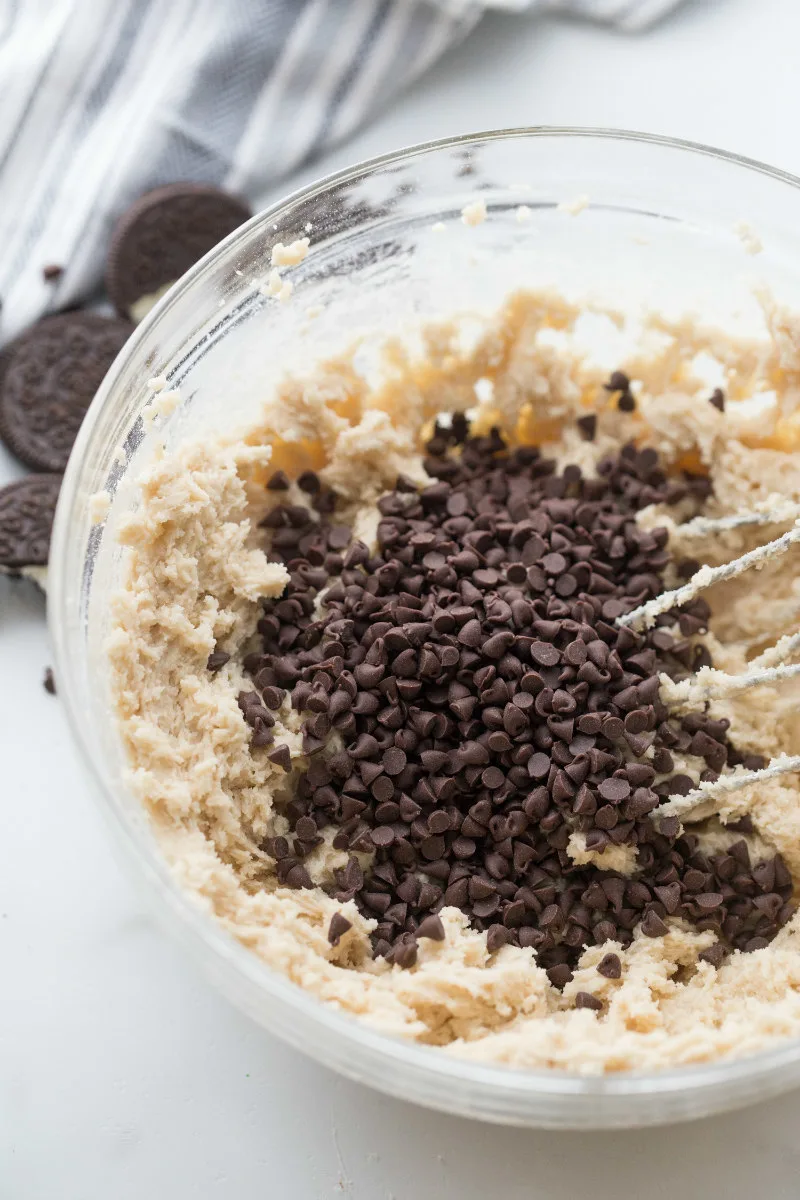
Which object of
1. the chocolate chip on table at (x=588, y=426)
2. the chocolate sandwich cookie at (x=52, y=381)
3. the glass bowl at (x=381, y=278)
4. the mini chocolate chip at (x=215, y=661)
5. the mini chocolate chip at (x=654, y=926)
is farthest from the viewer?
the chocolate sandwich cookie at (x=52, y=381)

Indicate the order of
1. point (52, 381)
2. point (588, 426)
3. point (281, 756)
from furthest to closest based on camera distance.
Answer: point (52, 381) < point (588, 426) < point (281, 756)

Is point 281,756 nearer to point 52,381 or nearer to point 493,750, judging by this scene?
point 493,750

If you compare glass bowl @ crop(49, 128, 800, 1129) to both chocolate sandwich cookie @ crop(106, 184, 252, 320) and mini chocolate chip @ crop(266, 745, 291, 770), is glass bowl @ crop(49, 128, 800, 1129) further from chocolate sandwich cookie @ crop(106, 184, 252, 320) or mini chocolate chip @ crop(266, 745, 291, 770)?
chocolate sandwich cookie @ crop(106, 184, 252, 320)

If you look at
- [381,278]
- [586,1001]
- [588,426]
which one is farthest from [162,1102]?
[381,278]

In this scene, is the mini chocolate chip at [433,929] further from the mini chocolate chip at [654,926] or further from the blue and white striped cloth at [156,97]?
the blue and white striped cloth at [156,97]

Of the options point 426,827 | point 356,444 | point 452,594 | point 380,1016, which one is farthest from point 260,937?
point 356,444

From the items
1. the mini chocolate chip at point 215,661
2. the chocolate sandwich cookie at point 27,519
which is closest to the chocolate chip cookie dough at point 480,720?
the mini chocolate chip at point 215,661

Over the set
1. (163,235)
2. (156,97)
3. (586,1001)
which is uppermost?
(156,97)
